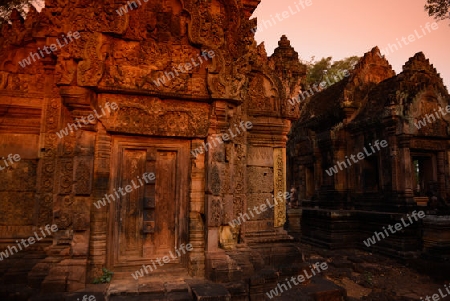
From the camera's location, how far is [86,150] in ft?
13.6

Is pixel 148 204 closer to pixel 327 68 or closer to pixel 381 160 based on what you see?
pixel 381 160

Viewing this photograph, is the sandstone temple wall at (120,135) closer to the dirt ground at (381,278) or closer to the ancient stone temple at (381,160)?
the dirt ground at (381,278)

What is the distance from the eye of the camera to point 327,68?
27688 millimetres

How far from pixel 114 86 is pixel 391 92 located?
433 inches

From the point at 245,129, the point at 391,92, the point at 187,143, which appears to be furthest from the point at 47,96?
the point at 391,92

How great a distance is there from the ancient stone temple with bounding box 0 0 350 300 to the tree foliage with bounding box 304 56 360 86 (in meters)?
24.6

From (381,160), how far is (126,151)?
34.6 feet

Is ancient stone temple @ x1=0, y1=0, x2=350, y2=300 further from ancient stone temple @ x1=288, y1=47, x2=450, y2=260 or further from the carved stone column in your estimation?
ancient stone temple @ x1=288, y1=47, x2=450, y2=260

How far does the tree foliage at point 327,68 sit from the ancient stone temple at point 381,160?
540 inches

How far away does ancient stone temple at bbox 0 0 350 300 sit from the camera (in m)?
4.07

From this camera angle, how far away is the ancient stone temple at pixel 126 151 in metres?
4.07

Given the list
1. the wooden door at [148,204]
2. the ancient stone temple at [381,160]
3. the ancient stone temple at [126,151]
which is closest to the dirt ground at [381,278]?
the ancient stone temple at [381,160]

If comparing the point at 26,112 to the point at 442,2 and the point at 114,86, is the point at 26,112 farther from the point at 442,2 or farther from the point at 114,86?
the point at 442,2

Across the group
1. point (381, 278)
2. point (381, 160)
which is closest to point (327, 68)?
point (381, 160)
